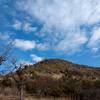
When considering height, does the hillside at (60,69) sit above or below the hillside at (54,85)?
above

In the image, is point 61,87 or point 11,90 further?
point 61,87

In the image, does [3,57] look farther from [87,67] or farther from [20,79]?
[87,67]

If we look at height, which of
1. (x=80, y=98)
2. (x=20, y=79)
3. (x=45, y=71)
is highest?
(x=45, y=71)

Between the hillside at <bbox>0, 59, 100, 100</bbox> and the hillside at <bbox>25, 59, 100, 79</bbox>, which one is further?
the hillside at <bbox>25, 59, 100, 79</bbox>

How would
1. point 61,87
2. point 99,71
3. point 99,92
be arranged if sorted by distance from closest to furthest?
point 99,92 → point 61,87 → point 99,71

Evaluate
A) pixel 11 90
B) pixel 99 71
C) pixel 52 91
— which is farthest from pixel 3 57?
pixel 99 71

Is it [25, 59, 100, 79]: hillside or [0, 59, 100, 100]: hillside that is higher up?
[25, 59, 100, 79]: hillside

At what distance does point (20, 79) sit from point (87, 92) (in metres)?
8.06

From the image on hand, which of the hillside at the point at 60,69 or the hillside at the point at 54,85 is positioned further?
the hillside at the point at 60,69

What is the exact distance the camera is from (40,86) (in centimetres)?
5144

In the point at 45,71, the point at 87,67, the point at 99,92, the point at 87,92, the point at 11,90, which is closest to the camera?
the point at 99,92

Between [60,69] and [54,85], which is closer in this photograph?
[54,85]

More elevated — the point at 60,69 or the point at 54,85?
the point at 60,69

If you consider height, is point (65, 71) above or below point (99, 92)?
above
